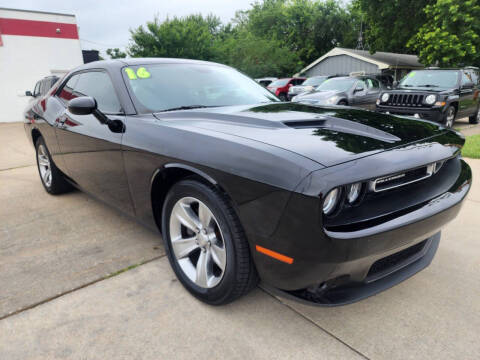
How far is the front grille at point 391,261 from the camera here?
171cm

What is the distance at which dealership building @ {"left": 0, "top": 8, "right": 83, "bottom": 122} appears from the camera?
1572 cm

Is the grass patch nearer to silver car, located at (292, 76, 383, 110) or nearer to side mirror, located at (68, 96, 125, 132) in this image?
silver car, located at (292, 76, 383, 110)

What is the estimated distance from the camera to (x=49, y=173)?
13.4 ft

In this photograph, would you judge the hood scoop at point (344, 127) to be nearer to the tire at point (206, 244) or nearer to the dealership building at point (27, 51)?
the tire at point (206, 244)

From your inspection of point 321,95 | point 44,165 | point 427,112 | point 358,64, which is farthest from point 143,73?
point 358,64

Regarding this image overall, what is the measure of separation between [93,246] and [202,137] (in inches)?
61.2

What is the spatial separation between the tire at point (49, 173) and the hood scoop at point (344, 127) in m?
2.85

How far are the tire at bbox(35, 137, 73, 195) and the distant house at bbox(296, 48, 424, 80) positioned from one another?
25.8 m

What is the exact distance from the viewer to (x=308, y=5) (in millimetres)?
39094

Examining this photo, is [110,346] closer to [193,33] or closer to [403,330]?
[403,330]

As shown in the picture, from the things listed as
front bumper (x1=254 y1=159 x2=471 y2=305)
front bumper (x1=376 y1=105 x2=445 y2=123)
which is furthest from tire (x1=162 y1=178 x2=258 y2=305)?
front bumper (x1=376 y1=105 x2=445 y2=123)

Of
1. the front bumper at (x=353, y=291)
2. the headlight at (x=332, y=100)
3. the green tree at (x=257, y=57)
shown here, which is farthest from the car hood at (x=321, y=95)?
the green tree at (x=257, y=57)

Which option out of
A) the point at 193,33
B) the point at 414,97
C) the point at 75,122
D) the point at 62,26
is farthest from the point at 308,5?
the point at 75,122

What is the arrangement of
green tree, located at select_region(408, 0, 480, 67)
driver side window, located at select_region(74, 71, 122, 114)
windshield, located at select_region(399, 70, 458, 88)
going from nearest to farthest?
driver side window, located at select_region(74, 71, 122, 114)
windshield, located at select_region(399, 70, 458, 88)
green tree, located at select_region(408, 0, 480, 67)
